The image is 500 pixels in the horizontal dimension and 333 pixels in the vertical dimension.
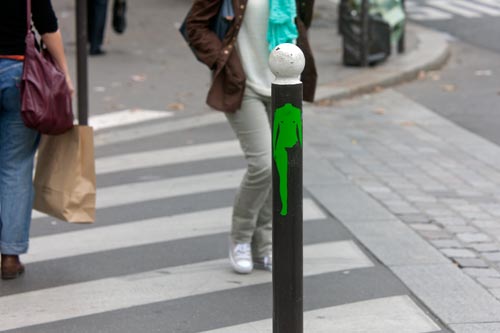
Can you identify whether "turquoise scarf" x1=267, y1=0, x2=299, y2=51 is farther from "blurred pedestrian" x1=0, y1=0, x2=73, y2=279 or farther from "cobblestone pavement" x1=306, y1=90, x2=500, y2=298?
"cobblestone pavement" x1=306, y1=90, x2=500, y2=298

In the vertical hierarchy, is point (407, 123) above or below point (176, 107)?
above

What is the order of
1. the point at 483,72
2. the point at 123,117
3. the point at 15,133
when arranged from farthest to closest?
the point at 483,72, the point at 123,117, the point at 15,133

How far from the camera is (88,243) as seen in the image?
6.43 m

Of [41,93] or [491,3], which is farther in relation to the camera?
[491,3]

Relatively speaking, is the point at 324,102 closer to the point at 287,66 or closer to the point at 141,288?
the point at 141,288

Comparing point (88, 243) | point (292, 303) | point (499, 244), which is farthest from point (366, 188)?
point (292, 303)

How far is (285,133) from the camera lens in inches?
154

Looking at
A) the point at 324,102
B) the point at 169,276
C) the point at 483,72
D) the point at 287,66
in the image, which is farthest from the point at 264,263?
the point at 483,72

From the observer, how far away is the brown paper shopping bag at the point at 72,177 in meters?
5.69

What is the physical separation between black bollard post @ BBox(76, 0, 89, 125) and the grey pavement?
55 centimetres

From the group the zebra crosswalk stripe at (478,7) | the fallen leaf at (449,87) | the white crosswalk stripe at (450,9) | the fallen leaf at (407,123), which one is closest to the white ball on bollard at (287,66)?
the fallen leaf at (407,123)

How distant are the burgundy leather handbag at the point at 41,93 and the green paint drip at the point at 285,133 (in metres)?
1.90

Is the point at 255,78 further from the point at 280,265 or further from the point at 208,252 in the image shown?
the point at 280,265

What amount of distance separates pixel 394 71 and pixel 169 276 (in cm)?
714
